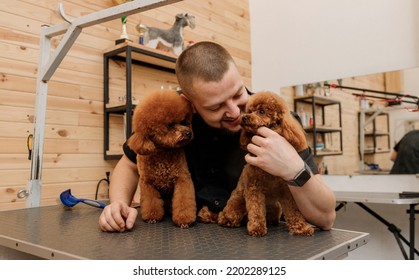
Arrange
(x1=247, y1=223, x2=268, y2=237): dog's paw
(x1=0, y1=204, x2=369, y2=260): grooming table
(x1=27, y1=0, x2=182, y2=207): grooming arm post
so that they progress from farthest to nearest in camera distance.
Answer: (x1=27, y1=0, x2=182, y2=207): grooming arm post < (x1=247, y1=223, x2=268, y2=237): dog's paw < (x1=0, y1=204, x2=369, y2=260): grooming table

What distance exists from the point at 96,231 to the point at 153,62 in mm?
1561

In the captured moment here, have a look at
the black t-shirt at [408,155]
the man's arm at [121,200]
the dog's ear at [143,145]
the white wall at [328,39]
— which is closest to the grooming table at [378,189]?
the black t-shirt at [408,155]

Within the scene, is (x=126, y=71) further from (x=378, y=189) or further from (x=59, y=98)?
(x=378, y=189)

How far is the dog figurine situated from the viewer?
2.07 metres

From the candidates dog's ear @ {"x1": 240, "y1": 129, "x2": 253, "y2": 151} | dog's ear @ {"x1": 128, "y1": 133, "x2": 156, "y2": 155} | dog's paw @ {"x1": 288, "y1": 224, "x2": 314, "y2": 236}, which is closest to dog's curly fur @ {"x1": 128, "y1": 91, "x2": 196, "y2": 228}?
dog's ear @ {"x1": 128, "y1": 133, "x2": 156, "y2": 155}

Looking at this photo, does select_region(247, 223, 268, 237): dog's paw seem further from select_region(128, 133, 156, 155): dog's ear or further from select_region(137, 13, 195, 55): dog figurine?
select_region(137, 13, 195, 55): dog figurine

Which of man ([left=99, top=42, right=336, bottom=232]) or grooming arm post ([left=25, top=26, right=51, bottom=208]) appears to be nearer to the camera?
man ([left=99, top=42, right=336, bottom=232])

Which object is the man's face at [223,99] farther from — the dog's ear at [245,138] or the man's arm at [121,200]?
the man's arm at [121,200]

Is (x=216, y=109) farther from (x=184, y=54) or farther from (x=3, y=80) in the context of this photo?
(x=3, y=80)

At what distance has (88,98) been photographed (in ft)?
6.45

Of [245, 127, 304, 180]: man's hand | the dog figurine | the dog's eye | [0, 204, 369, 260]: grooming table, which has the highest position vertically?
the dog figurine

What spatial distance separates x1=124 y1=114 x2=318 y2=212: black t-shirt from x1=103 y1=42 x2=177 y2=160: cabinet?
0.87 m

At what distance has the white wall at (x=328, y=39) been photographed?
2166mm

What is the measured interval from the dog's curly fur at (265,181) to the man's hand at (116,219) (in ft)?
0.84
